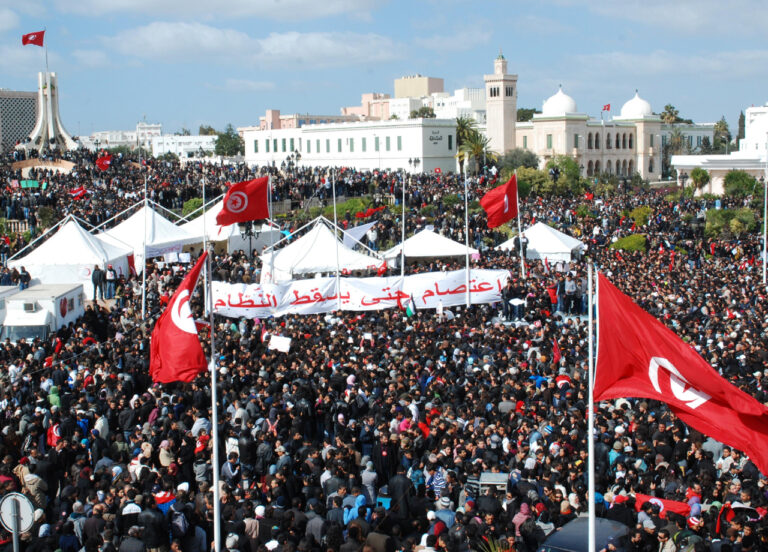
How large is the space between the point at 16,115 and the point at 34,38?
22042 millimetres

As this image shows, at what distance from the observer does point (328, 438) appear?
1318cm

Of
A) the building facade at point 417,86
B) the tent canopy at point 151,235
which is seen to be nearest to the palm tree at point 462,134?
the tent canopy at point 151,235

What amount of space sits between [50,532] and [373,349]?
7.93 metres

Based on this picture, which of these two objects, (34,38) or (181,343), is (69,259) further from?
(34,38)

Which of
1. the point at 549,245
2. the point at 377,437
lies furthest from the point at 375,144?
the point at 377,437

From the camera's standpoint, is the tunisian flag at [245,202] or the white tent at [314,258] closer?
the tunisian flag at [245,202]

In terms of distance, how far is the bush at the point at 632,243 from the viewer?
32.7 meters

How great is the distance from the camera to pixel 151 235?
26.2 meters

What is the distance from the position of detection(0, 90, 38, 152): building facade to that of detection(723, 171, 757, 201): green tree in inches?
2018

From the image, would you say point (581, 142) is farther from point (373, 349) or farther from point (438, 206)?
point (373, 349)

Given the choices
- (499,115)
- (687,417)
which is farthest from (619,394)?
(499,115)

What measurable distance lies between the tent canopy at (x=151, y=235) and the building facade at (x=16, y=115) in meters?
46.0

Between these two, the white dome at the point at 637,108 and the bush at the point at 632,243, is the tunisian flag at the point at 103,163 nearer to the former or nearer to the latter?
the bush at the point at 632,243

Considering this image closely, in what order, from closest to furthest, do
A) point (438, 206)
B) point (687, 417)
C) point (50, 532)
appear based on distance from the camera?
point (687, 417)
point (50, 532)
point (438, 206)
